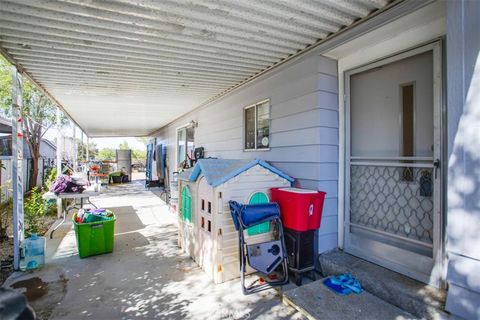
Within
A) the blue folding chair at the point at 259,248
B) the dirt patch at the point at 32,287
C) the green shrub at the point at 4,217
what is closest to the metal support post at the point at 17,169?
the dirt patch at the point at 32,287

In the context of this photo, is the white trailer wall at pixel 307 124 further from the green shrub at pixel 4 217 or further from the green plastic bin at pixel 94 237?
the green shrub at pixel 4 217

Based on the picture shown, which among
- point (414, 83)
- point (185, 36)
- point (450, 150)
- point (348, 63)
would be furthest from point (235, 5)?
point (450, 150)

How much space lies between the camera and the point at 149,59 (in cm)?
359

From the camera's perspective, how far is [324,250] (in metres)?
3.21

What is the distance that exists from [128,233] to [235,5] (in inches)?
173

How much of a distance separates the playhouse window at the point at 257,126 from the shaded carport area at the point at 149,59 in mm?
544

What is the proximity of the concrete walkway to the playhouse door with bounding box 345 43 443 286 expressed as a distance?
129 centimetres

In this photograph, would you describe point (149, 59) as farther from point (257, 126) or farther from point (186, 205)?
point (186, 205)

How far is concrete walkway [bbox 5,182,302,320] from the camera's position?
2414 mm

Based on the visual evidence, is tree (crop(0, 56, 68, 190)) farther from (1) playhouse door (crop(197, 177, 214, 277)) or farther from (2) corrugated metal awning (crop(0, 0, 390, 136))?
(1) playhouse door (crop(197, 177, 214, 277))

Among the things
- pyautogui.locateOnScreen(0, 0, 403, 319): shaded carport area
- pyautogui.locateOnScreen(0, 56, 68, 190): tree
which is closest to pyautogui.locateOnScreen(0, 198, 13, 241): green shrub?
pyautogui.locateOnScreen(0, 0, 403, 319): shaded carport area

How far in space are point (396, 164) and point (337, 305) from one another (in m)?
1.54

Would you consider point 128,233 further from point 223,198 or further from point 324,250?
point 324,250

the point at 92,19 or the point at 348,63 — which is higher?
the point at 92,19
